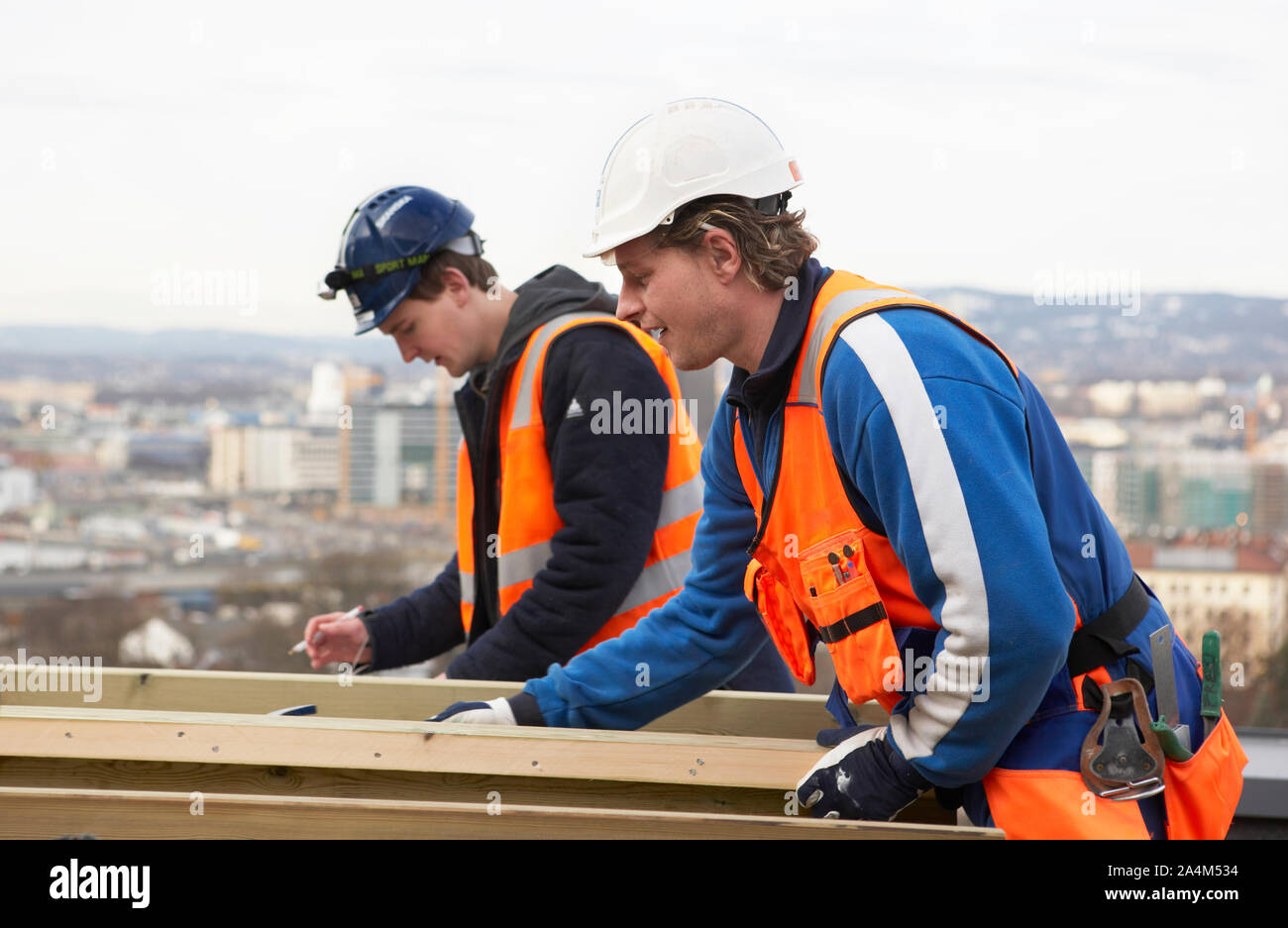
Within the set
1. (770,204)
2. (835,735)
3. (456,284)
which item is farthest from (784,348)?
(456,284)

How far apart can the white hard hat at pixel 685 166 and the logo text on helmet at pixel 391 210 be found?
130 centimetres

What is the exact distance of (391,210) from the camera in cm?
317

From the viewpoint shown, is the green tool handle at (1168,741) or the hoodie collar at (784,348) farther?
the hoodie collar at (784,348)

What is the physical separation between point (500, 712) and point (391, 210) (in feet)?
5.04

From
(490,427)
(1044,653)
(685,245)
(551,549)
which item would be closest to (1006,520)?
(1044,653)

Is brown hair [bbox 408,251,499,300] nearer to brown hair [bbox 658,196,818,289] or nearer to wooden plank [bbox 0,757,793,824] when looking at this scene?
brown hair [bbox 658,196,818,289]

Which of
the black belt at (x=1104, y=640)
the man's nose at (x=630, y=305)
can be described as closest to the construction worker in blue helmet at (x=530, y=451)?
the man's nose at (x=630, y=305)

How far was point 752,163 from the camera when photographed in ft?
6.59

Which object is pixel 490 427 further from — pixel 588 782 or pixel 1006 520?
pixel 1006 520

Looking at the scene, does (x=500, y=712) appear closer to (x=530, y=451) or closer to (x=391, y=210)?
(x=530, y=451)

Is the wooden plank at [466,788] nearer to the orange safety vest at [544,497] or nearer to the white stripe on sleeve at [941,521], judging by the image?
the white stripe on sleeve at [941,521]

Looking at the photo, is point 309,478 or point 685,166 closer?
point 685,166

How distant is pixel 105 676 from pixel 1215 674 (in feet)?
7.94

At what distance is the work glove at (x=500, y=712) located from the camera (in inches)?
93.9
